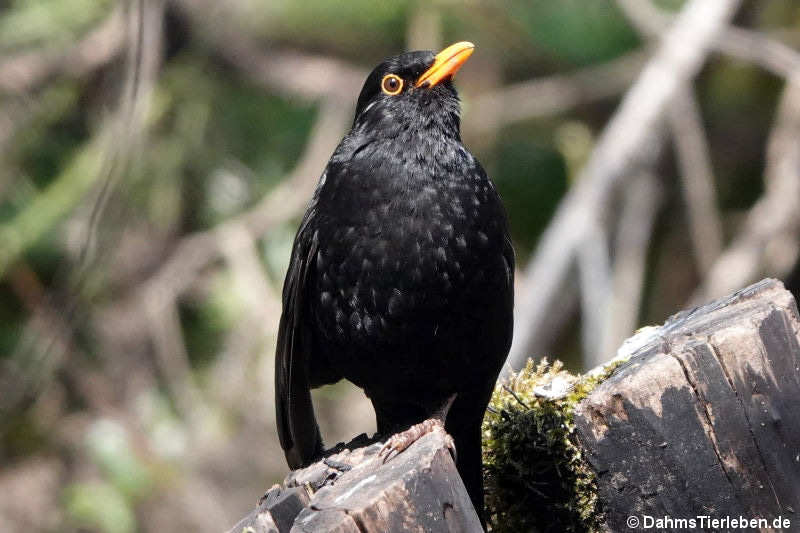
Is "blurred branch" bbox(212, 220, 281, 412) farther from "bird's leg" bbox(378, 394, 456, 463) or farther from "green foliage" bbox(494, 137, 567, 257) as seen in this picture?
"bird's leg" bbox(378, 394, 456, 463)

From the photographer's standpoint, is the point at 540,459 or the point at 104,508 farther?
the point at 104,508

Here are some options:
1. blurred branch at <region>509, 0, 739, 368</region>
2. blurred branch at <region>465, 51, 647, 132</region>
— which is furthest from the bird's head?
blurred branch at <region>465, 51, 647, 132</region>

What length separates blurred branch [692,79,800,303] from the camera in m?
6.30

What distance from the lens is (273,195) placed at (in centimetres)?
719

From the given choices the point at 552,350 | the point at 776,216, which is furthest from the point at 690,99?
the point at 552,350

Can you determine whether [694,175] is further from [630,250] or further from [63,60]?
[63,60]

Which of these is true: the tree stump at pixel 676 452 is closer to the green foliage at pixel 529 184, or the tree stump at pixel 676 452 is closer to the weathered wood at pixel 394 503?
the weathered wood at pixel 394 503

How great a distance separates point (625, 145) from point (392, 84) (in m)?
2.45

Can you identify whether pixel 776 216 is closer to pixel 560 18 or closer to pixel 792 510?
pixel 560 18

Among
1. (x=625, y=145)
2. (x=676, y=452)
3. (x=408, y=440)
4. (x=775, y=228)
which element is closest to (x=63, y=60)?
(x=625, y=145)

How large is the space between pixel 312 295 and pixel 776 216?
3.58 meters

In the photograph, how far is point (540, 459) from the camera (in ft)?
9.91

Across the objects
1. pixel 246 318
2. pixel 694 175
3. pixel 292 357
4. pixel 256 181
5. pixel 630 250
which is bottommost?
pixel 292 357

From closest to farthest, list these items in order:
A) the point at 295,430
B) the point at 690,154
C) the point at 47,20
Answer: the point at 295,430 < the point at 690,154 < the point at 47,20
